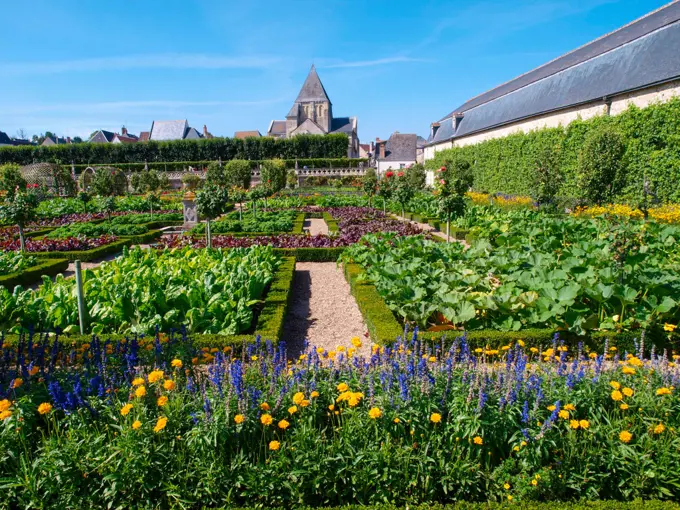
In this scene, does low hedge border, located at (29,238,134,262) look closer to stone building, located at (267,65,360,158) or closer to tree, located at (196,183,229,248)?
tree, located at (196,183,229,248)

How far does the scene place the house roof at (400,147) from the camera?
59562 mm

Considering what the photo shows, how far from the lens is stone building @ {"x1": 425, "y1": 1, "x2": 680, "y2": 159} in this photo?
16.2 metres

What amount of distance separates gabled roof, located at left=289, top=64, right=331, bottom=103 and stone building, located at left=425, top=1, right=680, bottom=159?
43.0 m

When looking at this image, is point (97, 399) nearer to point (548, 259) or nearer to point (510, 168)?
point (548, 259)

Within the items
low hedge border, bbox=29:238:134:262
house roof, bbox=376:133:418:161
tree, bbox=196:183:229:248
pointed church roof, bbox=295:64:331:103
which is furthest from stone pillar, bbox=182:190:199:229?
pointed church roof, bbox=295:64:331:103

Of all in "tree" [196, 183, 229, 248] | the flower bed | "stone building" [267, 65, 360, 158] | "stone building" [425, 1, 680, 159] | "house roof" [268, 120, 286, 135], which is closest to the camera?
the flower bed

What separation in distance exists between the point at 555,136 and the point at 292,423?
21.5 metres

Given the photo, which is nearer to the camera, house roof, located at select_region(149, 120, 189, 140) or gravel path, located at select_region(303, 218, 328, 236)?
gravel path, located at select_region(303, 218, 328, 236)

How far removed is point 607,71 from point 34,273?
73.8 feet

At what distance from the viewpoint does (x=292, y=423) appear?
2.96m

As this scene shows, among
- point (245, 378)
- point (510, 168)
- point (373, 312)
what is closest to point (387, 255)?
point (373, 312)

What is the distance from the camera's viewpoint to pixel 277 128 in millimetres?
80000

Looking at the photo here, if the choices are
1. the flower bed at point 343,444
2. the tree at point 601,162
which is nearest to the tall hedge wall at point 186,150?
the tree at point 601,162

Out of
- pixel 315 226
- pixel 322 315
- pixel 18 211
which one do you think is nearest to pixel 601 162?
pixel 315 226
